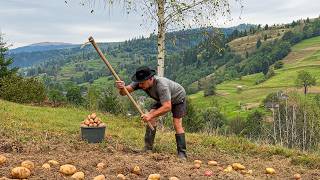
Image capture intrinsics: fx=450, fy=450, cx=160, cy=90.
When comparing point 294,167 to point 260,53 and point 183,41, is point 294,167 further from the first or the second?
point 260,53

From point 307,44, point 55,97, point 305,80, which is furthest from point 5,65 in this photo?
point 307,44

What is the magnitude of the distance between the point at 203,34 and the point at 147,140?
5.85m

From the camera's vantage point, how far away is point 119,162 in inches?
268

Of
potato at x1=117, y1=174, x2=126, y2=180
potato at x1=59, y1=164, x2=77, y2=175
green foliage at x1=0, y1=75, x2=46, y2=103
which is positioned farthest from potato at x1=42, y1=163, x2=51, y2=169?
green foliage at x1=0, y1=75, x2=46, y2=103

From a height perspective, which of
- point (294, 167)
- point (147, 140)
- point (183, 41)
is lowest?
point (294, 167)

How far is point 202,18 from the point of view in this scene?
13.2m

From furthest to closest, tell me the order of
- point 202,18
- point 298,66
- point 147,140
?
point 298,66, point 202,18, point 147,140

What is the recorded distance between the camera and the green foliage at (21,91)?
2398cm

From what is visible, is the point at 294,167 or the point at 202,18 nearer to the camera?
the point at 294,167

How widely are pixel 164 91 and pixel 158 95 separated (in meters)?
0.20

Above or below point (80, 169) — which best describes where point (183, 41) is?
above

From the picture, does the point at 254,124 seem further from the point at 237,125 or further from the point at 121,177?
the point at 121,177

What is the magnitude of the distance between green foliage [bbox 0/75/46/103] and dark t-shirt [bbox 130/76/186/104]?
1719 cm

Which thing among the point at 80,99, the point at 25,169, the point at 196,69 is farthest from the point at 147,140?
the point at 196,69
